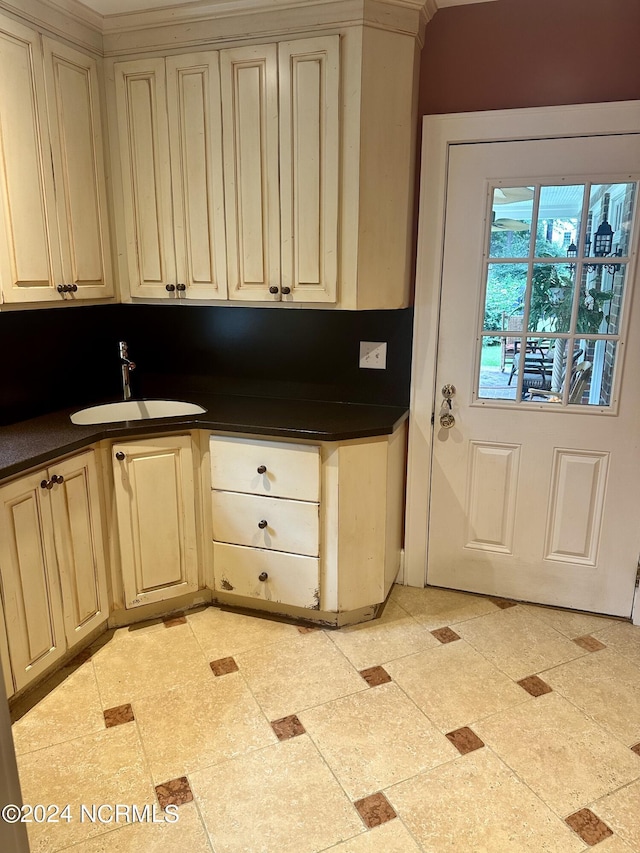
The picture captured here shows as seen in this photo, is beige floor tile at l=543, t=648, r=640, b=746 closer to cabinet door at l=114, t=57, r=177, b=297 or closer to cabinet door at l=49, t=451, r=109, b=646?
cabinet door at l=49, t=451, r=109, b=646

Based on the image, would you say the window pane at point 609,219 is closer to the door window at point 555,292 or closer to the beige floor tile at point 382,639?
the door window at point 555,292

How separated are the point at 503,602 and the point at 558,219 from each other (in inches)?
66.1

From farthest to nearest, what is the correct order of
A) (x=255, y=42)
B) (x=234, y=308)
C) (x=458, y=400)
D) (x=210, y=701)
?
(x=234, y=308)
(x=458, y=400)
(x=255, y=42)
(x=210, y=701)

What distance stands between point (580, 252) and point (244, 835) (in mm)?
2311

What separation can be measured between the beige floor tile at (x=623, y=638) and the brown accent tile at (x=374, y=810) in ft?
3.99

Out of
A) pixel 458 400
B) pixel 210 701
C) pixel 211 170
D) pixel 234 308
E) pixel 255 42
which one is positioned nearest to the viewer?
pixel 210 701

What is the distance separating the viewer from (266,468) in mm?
2439

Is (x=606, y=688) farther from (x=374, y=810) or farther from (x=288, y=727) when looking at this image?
(x=288, y=727)

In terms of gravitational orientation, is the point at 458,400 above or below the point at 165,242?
below

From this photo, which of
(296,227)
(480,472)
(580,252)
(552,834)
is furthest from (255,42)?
(552,834)

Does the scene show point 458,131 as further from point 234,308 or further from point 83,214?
point 83,214

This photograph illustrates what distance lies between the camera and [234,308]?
2877 mm

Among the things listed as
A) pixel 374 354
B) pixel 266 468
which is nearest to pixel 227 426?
pixel 266 468

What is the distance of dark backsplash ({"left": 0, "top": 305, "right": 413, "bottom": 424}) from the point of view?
8.47ft
